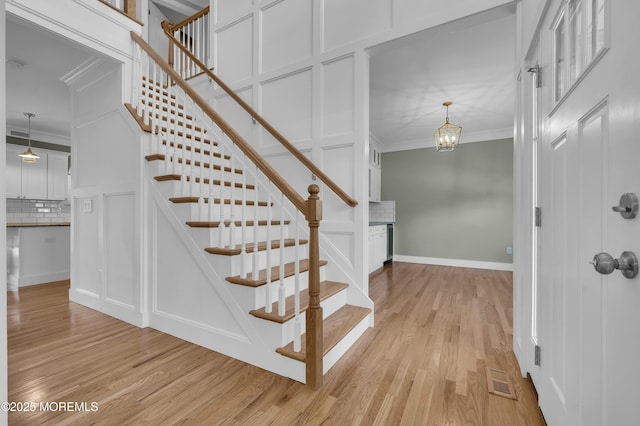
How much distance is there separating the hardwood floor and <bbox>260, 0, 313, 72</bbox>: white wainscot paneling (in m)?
2.85

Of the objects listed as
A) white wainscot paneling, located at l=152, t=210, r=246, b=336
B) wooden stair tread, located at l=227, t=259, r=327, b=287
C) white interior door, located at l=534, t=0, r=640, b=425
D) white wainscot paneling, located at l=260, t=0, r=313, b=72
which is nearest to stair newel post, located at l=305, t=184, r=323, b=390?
wooden stair tread, located at l=227, t=259, r=327, b=287

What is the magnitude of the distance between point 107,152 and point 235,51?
6.13 ft

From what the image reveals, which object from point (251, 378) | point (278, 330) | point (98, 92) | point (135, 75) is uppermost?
point (135, 75)

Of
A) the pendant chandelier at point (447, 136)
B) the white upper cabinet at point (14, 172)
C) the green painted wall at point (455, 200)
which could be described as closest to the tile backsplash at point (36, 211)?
the white upper cabinet at point (14, 172)

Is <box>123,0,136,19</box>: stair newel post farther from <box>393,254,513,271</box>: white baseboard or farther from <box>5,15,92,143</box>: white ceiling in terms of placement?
<box>393,254,513,271</box>: white baseboard

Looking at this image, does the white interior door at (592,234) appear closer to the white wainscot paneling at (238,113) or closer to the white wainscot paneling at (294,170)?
the white wainscot paneling at (294,170)

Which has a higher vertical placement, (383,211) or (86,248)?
(383,211)

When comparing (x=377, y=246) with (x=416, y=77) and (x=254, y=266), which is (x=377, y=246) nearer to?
(x=416, y=77)

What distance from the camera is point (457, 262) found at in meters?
5.36

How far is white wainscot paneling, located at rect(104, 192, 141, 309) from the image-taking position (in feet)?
8.14

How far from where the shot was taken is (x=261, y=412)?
1.39m

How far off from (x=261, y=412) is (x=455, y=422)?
96 cm

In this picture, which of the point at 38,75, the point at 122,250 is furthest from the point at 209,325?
the point at 38,75

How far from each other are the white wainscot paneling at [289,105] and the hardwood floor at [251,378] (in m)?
2.06
